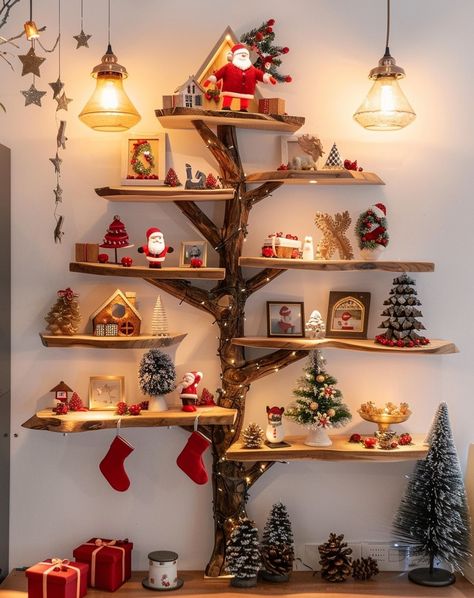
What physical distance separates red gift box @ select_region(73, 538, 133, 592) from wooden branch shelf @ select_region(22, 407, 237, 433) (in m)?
0.49

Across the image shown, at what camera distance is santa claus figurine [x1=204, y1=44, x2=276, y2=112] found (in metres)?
2.78

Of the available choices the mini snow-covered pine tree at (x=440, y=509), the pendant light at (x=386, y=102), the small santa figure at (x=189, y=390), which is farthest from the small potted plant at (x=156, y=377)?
the pendant light at (x=386, y=102)

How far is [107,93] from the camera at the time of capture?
2691 mm

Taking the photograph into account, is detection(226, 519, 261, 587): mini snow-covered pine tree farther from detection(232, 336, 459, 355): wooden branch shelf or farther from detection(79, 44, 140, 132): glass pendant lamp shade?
detection(79, 44, 140, 132): glass pendant lamp shade

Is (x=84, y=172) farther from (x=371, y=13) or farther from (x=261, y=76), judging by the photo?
(x=371, y=13)

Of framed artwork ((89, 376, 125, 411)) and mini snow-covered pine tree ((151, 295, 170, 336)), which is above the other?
mini snow-covered pine tree ((151, 295, 170, 336))

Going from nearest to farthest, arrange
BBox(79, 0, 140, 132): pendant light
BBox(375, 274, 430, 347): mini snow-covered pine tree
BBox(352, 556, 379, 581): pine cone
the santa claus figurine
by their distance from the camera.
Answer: BBox(79, 0, 140, 132): pendant light, the santa claus figurine, BBox(375, 274, 430, 347): mini snow-covered pine tree, BBox(352, 556, 379, 581): pine cone

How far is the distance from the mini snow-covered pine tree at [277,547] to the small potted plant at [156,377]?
0.61 metres

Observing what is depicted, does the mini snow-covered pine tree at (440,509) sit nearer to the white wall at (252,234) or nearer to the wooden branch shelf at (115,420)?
the white wall at (252,234)

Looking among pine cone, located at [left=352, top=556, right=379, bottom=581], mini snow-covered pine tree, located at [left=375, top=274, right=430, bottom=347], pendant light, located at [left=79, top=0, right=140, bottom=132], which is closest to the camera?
pendant light, located at [left=79, top=0, right=140, bottom=132]

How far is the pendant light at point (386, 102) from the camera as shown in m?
2.73

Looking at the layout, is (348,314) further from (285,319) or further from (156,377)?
(156,377)

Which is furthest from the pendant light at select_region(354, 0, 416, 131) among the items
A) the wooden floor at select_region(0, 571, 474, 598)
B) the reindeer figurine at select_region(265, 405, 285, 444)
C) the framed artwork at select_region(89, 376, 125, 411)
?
the wooden floor at select_region(0, 571, 474, 598)

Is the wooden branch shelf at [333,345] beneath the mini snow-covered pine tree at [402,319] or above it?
beneath
